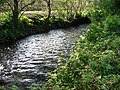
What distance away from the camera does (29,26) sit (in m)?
37.9

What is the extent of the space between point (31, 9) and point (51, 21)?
10.0 m

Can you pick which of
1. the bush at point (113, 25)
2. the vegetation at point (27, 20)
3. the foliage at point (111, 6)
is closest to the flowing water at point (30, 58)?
the vegetation at point (27, 20)

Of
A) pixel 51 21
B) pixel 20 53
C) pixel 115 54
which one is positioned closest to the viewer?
pixel 115 54

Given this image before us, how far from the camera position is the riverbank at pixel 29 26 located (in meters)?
32.1

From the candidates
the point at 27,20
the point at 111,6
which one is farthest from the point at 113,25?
the point at 27,20

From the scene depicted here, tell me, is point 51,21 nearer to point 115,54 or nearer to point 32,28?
point 32,28

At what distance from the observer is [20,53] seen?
83.4ft

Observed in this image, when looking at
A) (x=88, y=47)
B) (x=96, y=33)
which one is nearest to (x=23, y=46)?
(x=96, y=33)

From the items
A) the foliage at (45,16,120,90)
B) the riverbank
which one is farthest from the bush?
the riverbank

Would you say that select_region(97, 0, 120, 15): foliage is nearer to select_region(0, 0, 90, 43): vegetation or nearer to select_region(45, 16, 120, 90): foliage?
select_region(45, 16, 120, 90): foliage

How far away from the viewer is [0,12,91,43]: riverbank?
105 ft

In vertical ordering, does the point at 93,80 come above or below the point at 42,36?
above

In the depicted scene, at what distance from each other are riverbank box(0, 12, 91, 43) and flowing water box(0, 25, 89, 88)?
1314 millimetres

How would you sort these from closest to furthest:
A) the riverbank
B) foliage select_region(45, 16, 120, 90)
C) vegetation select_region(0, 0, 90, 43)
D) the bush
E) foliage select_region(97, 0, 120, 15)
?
foliage select_region(45, 16, 120, 90), the bush, foliage select_region(97, 0, 120, 15), the riverbank, vegetation select_region(0, 0, 90, 43)
